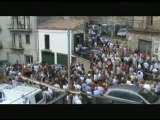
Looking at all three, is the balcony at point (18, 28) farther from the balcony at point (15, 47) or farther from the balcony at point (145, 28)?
the balcony at point (145, 28)

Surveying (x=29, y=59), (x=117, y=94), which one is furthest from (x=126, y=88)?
(x=29, y=59)

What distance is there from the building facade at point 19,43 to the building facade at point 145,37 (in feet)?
3.07

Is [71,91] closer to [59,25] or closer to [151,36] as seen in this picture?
[59,25]

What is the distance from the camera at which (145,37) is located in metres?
3.15

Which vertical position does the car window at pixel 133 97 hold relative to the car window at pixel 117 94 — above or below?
below

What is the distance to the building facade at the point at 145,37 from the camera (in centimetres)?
292

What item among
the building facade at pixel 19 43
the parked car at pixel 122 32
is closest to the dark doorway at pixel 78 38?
the building facade at pixel 19 43

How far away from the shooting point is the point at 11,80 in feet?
9.84

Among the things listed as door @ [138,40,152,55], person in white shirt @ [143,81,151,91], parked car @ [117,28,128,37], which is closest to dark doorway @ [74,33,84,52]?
parked car @ [117,28,128,37]

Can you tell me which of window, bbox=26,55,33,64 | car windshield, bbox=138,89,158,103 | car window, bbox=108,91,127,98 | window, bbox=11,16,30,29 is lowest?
car windshield, bbox=138,89,158,103

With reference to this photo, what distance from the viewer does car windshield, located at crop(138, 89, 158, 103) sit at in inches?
96.1

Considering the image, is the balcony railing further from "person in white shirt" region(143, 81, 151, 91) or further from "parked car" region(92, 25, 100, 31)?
"person in white shirt" region(143, 81, 151, 91)

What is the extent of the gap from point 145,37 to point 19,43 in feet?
4.11

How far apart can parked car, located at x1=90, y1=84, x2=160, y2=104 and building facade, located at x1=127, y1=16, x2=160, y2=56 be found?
16.5 inches
